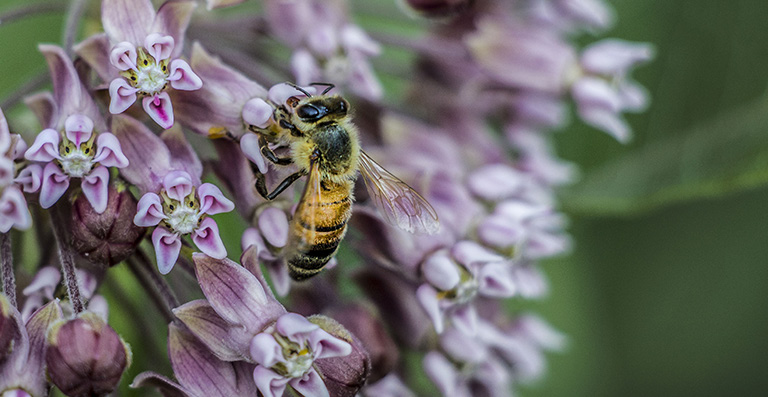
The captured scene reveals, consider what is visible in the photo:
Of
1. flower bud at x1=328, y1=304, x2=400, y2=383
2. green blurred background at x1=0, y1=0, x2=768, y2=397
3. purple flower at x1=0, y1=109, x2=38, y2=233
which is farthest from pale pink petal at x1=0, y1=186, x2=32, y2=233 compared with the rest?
green blurred background at x1=0, y1=0, x2=768, y2=397

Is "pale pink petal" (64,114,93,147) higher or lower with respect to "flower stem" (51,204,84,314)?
higher

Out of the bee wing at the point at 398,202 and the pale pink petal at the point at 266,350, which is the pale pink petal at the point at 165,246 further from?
the bee wing at the point at 398,202

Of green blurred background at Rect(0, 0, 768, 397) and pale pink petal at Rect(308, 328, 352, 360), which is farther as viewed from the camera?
green blurred background at Rect(0, 0, 768, 397)

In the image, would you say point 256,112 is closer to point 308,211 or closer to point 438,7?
point 308,211

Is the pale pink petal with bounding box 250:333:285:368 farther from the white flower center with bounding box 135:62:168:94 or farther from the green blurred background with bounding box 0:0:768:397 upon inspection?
the green blurred background with bounding box 0:0:768:397

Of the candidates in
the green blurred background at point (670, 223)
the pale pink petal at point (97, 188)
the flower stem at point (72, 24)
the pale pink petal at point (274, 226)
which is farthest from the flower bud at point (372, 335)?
the green blurred background at point (670, 223)

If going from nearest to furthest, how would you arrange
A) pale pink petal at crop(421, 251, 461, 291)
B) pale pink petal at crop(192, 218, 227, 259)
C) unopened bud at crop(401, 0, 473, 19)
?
1. pale pink petal at crop(192, 218, 227, 259)
2. pale pink petal at crop(421, 251, 461, 291)
3. unopened bud at crop(401, 0, 473, 19)

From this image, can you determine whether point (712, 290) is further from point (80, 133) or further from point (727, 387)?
point (80, 133)
